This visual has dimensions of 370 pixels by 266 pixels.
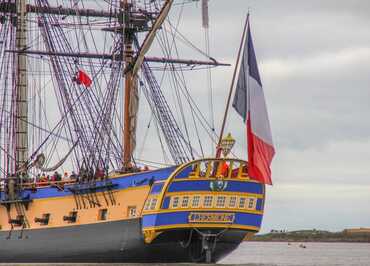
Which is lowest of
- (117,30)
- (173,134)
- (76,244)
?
(76,244)

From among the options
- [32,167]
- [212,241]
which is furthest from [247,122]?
[32,167]

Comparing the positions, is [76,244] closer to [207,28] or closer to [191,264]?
[191,264]

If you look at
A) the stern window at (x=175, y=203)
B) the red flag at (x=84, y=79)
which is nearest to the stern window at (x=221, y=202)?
the stern window at (x=175, y=203)

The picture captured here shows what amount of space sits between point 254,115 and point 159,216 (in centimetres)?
687

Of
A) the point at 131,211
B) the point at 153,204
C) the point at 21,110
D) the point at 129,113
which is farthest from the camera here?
the point at 21,110

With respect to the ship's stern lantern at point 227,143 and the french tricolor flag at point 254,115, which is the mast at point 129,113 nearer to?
the ship's stern lantern at point 227,143

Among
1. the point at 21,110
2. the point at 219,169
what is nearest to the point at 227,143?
the point at 219,169

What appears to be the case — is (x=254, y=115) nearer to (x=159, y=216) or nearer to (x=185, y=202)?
(x=185, y=202)

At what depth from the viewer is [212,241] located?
Result: 59844 millimetres

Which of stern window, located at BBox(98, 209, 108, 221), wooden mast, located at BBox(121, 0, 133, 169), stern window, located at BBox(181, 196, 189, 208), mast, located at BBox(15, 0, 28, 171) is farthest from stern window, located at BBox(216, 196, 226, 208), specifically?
mast, located at BBox(15, 0, 28, 171)

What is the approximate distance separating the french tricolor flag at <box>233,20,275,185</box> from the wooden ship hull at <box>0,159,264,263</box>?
3.20 meters

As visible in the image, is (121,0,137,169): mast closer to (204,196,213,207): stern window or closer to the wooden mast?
the wooden mast

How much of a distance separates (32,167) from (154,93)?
356 inches

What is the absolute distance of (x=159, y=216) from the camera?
57.8 metres
